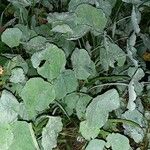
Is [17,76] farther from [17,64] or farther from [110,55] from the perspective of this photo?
[110,55]

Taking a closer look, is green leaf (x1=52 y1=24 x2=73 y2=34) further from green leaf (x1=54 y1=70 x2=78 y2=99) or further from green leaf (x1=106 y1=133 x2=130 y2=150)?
green leaf (x1=106 y1=133 x2=130 y2=150)

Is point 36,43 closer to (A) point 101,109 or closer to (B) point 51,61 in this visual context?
(B) point 51,61

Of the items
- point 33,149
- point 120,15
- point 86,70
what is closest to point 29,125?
point 33,149

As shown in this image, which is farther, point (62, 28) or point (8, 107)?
point (62, 28)

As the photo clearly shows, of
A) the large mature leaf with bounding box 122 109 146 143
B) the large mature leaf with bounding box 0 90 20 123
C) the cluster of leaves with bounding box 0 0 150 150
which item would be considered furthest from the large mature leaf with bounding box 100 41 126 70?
the large mature leaf with bounding box 0 90 20 123

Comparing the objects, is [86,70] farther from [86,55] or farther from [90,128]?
[90,128]

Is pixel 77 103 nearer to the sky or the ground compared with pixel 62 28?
nearer to the ground

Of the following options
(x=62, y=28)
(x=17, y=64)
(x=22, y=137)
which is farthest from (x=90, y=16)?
(x=22, y=137)

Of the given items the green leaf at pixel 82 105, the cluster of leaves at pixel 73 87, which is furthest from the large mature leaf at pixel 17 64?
the green leaf at pixel 82 105
